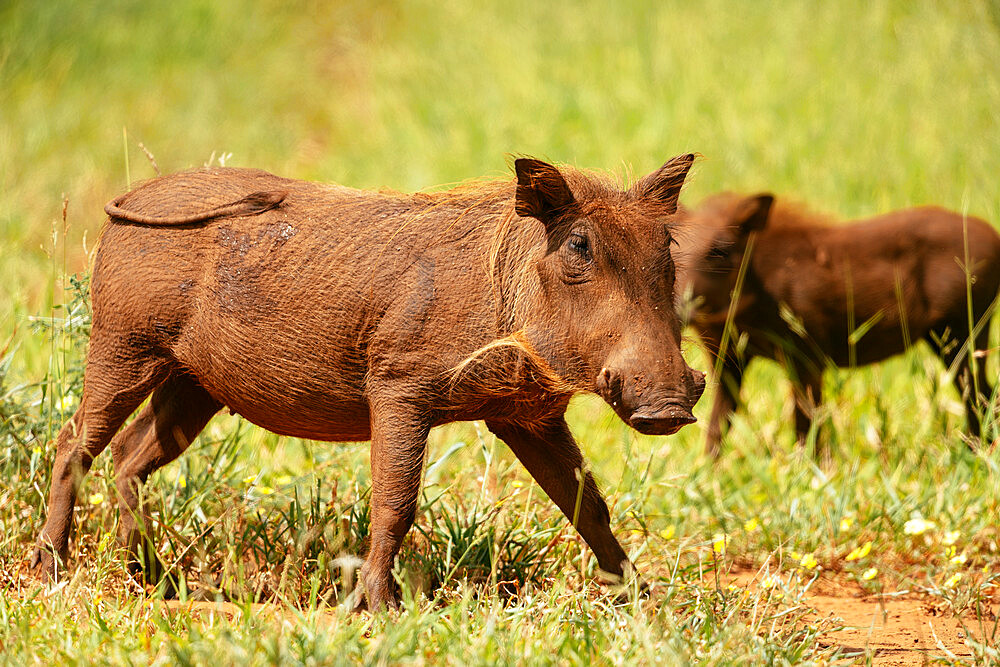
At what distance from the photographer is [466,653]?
253 centimetres

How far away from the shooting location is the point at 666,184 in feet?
9.74

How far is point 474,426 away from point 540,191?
1849 mm

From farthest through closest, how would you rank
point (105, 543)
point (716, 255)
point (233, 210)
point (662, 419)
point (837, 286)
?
point (837, 286) → point (716, 255) → point (105, 543) → point (233, 210) → point (662, 419)

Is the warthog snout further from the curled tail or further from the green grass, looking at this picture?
the curled tail

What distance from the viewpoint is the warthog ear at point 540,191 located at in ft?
9.02

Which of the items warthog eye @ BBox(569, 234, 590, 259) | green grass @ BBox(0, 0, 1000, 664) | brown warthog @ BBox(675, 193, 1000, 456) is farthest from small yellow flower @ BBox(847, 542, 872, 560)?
brown warthog @ BBox(675, 193, 1000, 456)

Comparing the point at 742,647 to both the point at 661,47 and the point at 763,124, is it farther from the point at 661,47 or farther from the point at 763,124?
the point at 661,47

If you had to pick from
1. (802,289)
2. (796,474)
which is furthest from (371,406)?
(802,289)

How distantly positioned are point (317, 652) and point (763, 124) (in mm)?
7048

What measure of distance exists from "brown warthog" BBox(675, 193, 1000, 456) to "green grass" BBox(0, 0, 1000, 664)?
10.3 inches

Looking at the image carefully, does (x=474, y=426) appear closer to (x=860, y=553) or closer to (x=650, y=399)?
(x=860, y=553)

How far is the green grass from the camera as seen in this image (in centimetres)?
292

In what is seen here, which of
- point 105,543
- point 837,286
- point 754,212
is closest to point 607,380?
point 105,543

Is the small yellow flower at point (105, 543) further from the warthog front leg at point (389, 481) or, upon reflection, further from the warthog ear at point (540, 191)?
the warthog ear at point (540, 191)
